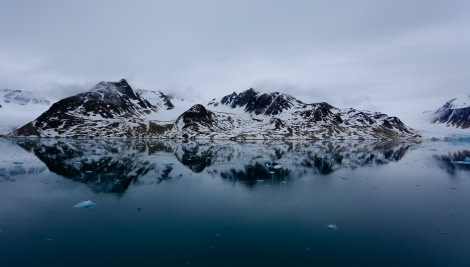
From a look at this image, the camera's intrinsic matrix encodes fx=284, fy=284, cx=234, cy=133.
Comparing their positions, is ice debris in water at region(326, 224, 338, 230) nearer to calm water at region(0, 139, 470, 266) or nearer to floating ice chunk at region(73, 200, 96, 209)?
calm water at region(0, 139, 470, 266)

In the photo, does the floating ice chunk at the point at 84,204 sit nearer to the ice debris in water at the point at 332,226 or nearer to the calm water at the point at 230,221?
the calm water at the point at 230,221

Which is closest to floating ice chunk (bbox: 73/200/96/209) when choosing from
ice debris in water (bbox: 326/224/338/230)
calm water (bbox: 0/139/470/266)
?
calm water (bbox: 0/139/470/266)

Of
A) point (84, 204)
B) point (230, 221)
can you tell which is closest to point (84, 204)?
point (84, 204)

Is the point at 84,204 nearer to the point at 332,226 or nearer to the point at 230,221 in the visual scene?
the point at 230,221

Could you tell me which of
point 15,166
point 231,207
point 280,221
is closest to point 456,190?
point 280,221

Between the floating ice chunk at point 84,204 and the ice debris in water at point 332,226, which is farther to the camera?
the floating ice chunk at point 84,204

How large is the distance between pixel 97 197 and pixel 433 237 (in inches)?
1363

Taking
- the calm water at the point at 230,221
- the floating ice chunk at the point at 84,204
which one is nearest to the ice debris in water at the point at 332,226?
the calm water at the point at 230,221

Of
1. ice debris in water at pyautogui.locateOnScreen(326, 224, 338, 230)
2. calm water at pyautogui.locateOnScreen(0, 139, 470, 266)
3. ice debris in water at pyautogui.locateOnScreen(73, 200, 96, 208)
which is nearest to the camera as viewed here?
calm water at pyautogui.locateOnScreen(0, 139, 470, 266)

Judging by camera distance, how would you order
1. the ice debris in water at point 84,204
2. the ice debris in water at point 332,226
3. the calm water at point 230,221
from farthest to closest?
the ice debris in water at point 84,204, the ice debris in water at point 332,226, the calm water at point 230,221

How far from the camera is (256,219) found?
88.4ft

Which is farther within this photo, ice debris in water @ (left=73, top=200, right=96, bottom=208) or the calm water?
ice debris in water @ (left=73, top=200, right=96, bottom=208)

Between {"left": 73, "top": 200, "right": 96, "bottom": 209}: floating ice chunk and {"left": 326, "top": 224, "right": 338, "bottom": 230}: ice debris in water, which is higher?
{"left": 73, "top": 200, "right": 96, "bottom": 209}: floating ice chunk

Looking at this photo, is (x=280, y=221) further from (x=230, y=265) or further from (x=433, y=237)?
(x=433, y=237)
